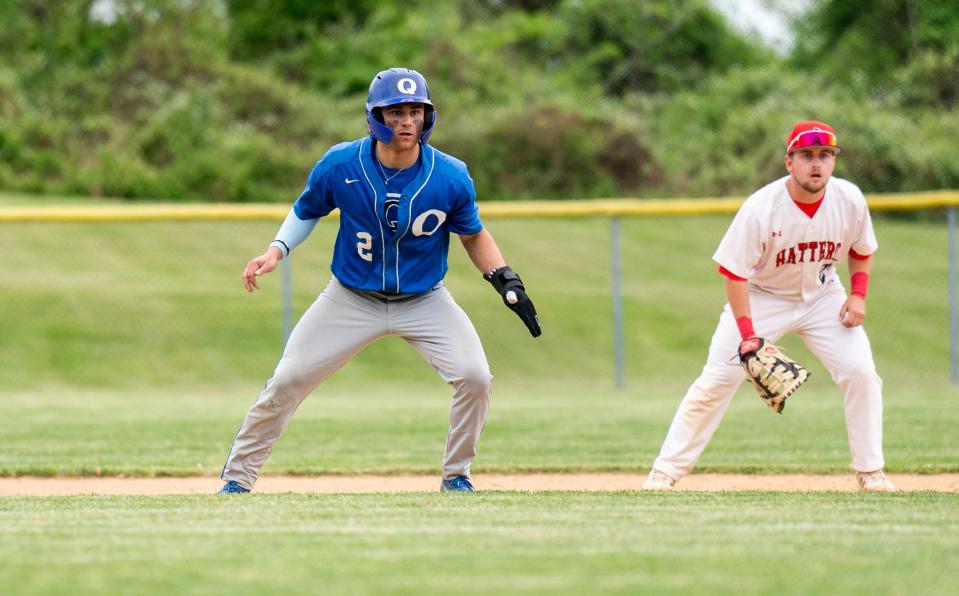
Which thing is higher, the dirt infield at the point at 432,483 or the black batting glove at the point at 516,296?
the black batting glove at the point at 516,296

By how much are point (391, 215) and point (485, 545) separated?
2.19 meters

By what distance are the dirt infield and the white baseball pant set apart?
64cm

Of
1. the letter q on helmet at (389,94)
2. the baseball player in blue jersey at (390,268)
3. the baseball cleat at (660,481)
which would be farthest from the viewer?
the baseball cleat at (660,481)

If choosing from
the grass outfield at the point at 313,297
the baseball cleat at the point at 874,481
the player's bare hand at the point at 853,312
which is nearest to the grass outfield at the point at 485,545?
the baseball cleat at the point at 874,481

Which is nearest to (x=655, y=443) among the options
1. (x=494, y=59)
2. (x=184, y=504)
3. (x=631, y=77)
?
(x=184, y=504)

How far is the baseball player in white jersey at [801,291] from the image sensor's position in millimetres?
6457

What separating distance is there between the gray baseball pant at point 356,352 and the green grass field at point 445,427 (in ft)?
2.00

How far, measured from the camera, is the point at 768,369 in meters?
6.30

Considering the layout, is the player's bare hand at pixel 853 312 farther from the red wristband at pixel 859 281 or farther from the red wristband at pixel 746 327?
the red wristband at pixel 746 327

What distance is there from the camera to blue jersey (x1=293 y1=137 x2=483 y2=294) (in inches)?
245

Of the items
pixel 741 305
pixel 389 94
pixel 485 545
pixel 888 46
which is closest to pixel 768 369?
pixel 741 305

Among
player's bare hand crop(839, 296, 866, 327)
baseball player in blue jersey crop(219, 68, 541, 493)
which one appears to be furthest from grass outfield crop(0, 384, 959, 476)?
baseball player in blue jersey crop(219, 68, 541, 493)

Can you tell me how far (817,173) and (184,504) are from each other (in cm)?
334

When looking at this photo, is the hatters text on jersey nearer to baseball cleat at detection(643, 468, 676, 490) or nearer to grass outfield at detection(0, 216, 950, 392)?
baseball cleat at detection(643, 468, 676, 490)
